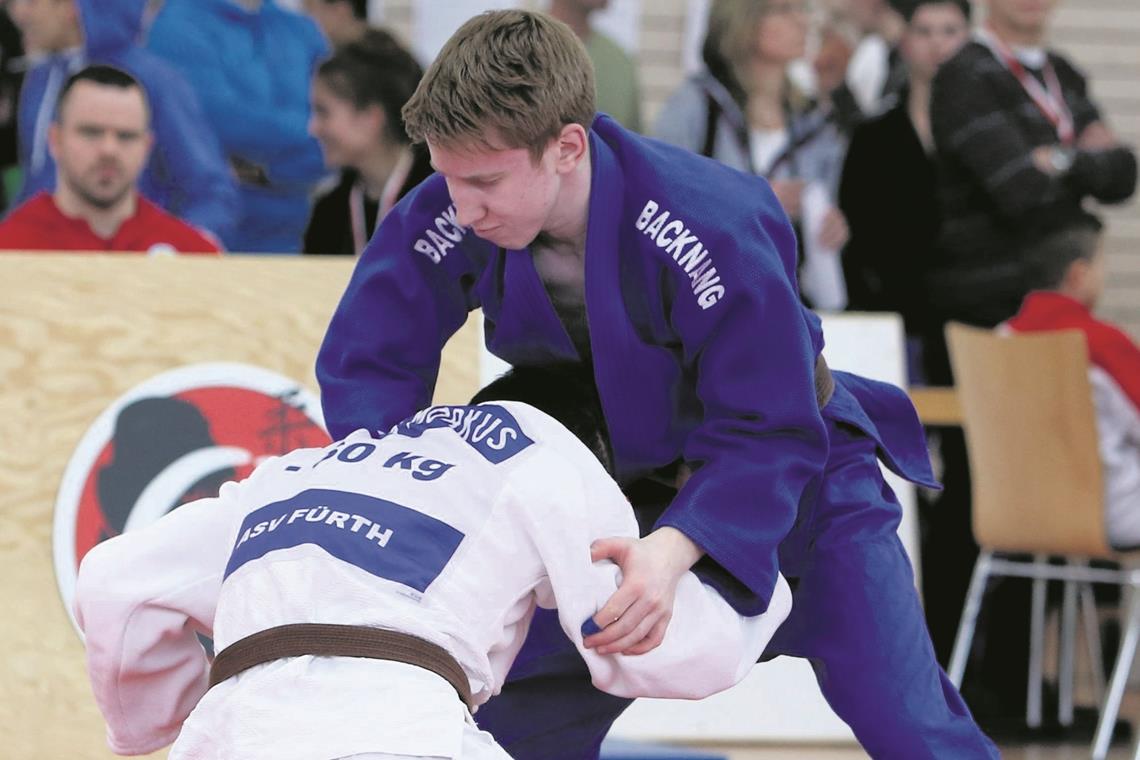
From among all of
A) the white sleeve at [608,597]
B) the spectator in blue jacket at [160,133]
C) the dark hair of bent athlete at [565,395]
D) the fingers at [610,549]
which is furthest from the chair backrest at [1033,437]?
the fingers at [610,549]

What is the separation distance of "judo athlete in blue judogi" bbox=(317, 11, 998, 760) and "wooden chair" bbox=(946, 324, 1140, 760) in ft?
6.83

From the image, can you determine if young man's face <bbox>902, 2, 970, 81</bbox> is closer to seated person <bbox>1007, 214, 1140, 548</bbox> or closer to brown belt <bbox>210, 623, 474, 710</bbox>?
seated person <bbox>1007, 214, 1140, 548</bbox>

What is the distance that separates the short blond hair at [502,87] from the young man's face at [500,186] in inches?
0.6

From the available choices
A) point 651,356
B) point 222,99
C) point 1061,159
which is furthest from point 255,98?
point 651,356

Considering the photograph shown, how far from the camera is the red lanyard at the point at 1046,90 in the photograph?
537 cm

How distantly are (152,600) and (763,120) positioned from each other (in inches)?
139

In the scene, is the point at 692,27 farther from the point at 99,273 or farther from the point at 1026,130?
the point at 99,273

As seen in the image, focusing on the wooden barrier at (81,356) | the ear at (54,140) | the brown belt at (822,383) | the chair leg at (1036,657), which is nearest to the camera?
the brown belt at (822,383)

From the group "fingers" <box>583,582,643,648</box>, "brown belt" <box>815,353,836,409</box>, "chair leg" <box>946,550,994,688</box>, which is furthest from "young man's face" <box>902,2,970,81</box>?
"fingers" <box>583,582,643,648</box>

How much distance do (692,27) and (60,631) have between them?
14.6 feet

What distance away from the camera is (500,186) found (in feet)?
6.68

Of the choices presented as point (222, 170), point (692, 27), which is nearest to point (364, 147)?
point (222, 170)

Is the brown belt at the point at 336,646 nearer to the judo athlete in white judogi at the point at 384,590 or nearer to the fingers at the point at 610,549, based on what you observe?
the judo athlete in white judogi at the point at 384,590

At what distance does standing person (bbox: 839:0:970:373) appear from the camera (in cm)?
522
